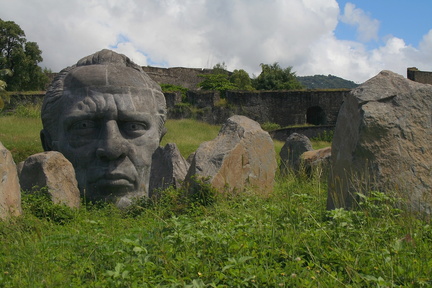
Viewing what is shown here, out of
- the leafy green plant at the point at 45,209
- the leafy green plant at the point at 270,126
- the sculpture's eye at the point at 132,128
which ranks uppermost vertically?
the leafy green plant at the point at 270,126

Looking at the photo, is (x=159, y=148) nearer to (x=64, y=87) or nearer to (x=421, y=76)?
(x=64, y=87)

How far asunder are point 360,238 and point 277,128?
2197 cm

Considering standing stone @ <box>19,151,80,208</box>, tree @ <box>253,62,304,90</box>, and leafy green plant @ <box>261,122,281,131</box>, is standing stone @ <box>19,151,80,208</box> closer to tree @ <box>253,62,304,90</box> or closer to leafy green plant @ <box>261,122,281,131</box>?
leafy green plant @ <box>261,122,281,131</box>

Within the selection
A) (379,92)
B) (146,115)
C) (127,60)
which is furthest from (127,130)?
(379,92)

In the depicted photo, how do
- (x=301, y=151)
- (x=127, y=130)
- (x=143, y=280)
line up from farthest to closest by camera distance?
(x=301, y=151), (x=127, y=130), (x=143, y=280)

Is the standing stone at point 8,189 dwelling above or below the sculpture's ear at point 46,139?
below

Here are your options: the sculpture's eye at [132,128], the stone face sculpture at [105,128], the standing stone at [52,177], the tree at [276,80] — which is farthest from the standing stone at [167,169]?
the tree at [276,80]

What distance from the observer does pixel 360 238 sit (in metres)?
4.36

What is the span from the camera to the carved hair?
9078mm

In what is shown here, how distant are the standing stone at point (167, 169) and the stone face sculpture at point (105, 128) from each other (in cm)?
20

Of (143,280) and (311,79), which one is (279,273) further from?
(311,79)

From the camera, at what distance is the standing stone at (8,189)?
5984 mm

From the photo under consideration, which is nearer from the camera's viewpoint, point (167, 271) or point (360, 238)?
point (167, 271)

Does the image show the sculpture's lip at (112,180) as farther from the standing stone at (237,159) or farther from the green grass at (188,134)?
the green grass at (188,134)
